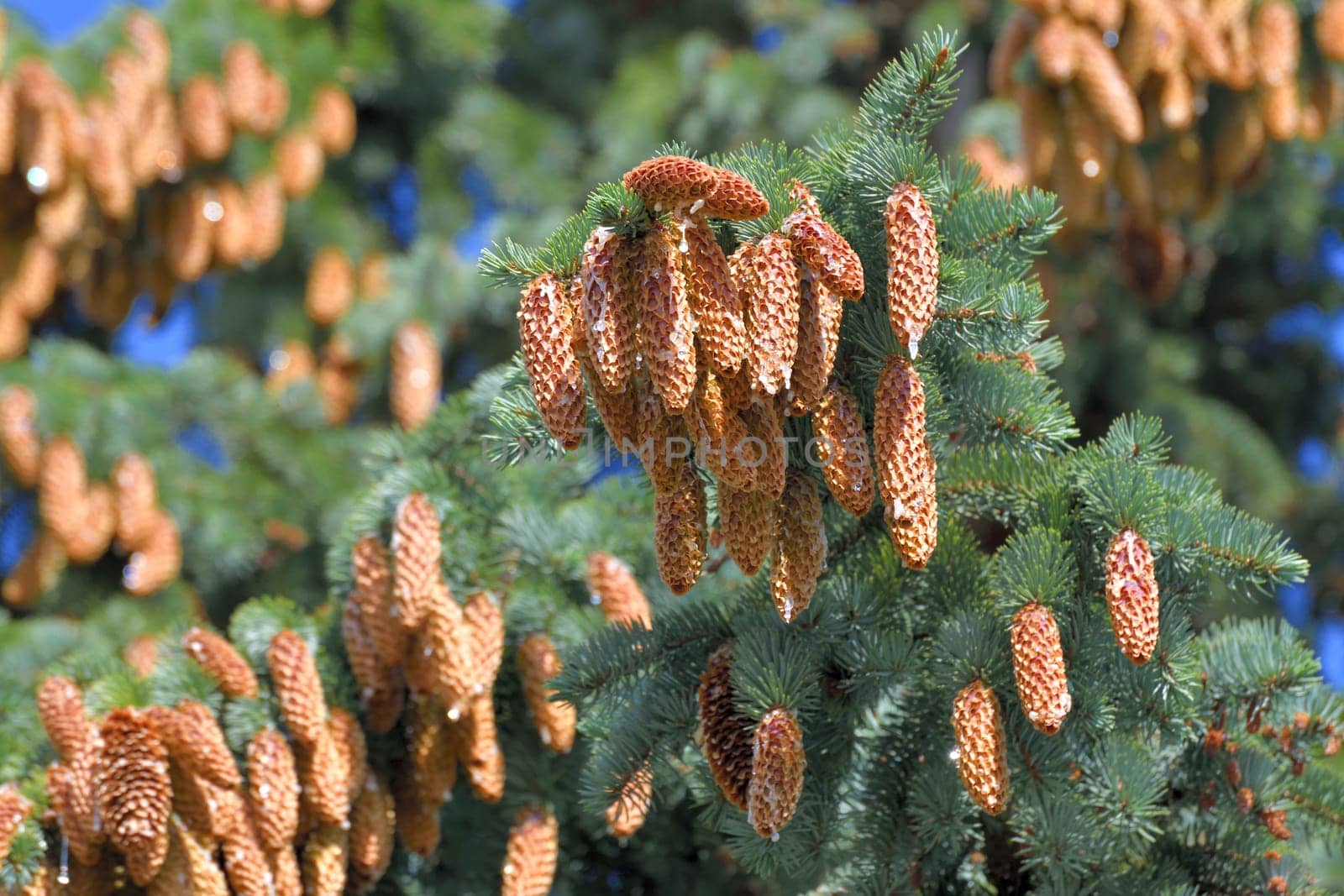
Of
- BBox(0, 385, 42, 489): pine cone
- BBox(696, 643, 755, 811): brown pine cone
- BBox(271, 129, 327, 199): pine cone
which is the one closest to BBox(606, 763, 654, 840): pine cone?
BBox(696, 643, 755, 811): brown pine cone

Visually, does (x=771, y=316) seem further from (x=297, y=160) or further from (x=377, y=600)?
(x=297, y=160)

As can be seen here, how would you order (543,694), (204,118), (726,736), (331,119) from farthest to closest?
(331,119), (204,118), (543,694), (726,736)

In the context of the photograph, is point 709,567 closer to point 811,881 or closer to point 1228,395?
point 811,881

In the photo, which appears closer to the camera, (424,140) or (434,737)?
(434,737)

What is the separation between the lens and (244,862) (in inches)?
75.3

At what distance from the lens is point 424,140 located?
453 centimetres

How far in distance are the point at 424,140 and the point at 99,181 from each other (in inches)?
45.5

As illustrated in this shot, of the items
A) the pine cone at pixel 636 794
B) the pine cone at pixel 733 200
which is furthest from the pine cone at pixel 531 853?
the pine cone at pixel 733 200

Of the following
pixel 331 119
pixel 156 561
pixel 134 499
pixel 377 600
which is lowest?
pixel 377 600

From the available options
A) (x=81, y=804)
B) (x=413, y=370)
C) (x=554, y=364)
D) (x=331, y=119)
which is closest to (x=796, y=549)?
(x=554, y=364)

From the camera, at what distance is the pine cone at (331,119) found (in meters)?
4.10

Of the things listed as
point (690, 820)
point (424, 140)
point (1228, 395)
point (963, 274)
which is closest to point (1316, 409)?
point (1228, 395)

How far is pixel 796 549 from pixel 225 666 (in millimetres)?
848

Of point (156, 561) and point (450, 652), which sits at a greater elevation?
point (156, 561)
